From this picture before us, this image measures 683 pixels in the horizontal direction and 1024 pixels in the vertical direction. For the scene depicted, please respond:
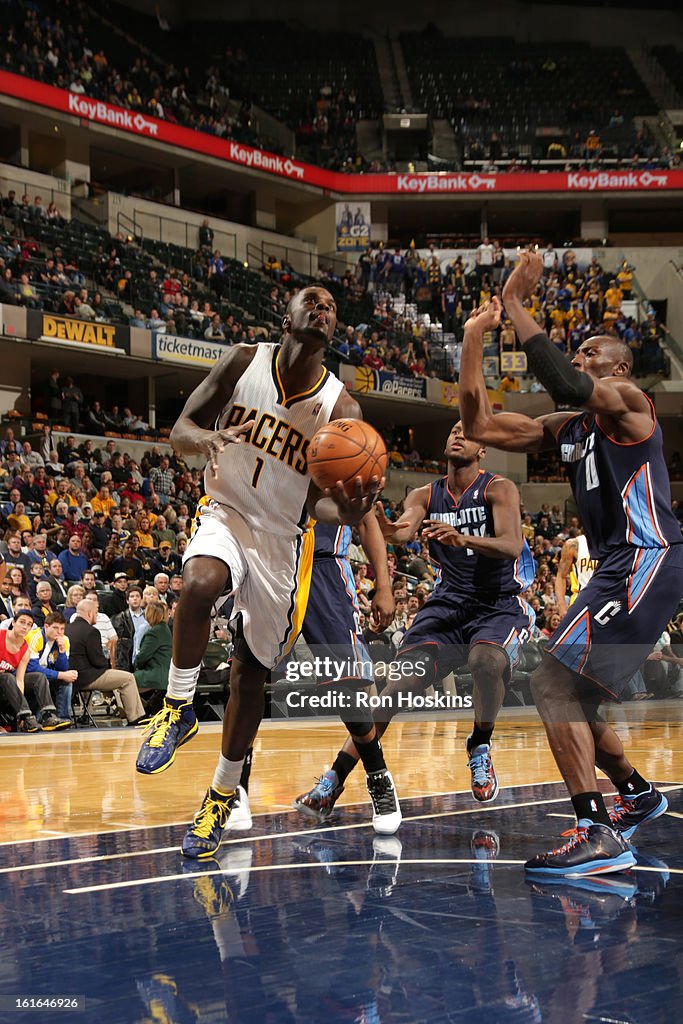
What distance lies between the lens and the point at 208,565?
4742mm

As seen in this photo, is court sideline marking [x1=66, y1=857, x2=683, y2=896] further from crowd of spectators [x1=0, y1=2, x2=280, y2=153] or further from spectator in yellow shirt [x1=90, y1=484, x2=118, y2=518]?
crowd of spectators [x1=0, y1=2, x2=280, y2=153]

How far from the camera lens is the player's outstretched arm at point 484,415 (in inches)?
186

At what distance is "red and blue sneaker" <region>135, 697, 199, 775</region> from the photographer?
459cm

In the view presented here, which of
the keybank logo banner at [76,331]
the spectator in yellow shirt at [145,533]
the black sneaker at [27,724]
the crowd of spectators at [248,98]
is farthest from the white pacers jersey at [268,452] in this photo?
the crowd of spectators at [248,98]

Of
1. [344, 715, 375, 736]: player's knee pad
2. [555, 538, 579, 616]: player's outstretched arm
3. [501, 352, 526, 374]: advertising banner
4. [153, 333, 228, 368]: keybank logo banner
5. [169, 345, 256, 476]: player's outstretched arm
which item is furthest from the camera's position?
[501, 352, 526, 374]: advertising banner

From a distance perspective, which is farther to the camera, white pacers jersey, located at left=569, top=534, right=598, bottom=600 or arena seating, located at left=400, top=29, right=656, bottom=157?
arena seating, located at left=400, top=29, right=656, bottom=157

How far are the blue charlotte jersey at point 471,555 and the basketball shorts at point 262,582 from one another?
1.70 metres

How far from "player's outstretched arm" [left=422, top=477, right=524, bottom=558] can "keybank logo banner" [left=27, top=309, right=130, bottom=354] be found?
16.3 m

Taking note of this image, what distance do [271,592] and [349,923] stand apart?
167 cm

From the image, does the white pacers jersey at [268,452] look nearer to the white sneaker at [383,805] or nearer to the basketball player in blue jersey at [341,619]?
the basketball player in blue jersey at [341,619]

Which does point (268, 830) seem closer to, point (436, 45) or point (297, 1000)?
point (297, 1000)

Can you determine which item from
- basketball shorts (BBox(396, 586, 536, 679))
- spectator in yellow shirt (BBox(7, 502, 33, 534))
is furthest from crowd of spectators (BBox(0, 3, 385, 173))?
basketball shorts (BBox(396, 586, 536, 679))

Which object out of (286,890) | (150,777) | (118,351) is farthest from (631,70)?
(286,890)

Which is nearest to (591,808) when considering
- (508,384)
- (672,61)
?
(508,384)
